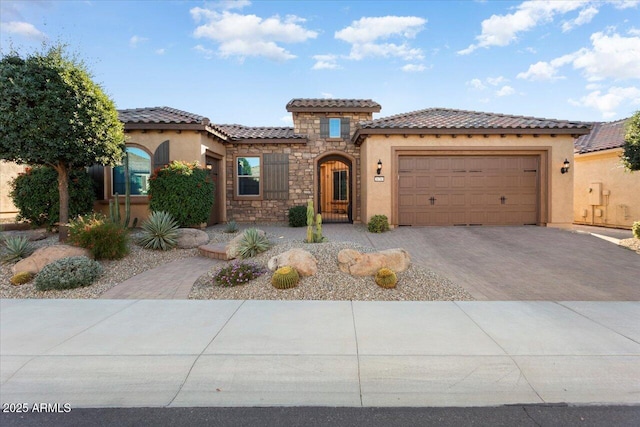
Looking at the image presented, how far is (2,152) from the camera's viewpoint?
26.9 ft

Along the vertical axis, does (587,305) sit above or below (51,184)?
below

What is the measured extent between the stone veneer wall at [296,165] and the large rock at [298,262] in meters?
8.27

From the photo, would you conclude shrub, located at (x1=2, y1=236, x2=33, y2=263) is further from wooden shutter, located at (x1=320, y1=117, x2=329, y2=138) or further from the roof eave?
wooden shutter, located at (x1=320, y1=117, x2=329, y2=138)

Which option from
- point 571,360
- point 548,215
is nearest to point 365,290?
point 571,360

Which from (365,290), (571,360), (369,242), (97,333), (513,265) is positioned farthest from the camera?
(369,242)

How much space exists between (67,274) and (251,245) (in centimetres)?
368

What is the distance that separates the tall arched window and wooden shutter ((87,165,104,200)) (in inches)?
14.9

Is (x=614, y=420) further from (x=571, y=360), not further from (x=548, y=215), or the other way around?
(x=548, y=215)

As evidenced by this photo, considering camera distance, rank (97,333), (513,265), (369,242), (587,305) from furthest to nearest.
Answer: (369,242) → (513,265) → (587,305) → (97,333)

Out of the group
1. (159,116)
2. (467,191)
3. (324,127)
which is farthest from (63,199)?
(467,191)

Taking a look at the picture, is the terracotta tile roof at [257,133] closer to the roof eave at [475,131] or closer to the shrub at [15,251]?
the roof eave at [475,131]

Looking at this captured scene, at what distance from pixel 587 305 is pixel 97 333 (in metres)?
7.44

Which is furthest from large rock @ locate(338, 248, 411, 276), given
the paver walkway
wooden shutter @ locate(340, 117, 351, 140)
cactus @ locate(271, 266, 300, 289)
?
wooden shutter @ locate(340, 117, 351, 140)

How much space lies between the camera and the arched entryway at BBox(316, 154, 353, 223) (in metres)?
15.8
